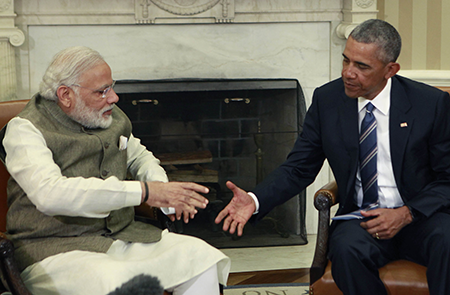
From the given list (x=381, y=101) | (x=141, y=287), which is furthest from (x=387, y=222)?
(x=141, y=287)

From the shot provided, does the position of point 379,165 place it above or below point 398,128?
below

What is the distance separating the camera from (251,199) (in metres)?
1.97

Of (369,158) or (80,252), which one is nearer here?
(80,252)

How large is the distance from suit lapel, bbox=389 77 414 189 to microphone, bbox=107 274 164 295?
3.20ft

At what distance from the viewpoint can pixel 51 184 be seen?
5.20ft

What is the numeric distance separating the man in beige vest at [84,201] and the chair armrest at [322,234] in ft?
1.08

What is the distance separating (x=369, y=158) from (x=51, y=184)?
1.16 m

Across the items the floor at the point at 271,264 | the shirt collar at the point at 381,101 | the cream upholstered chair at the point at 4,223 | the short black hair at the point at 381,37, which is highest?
the short black hair at the point at 381,37

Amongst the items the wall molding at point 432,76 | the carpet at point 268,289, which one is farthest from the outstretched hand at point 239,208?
the wall molding at point 432,76

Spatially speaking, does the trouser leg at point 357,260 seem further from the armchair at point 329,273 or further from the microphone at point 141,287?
the microphone at point 141,287

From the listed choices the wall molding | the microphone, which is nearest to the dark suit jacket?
the microphone

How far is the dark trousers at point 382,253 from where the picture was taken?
1.71 meters

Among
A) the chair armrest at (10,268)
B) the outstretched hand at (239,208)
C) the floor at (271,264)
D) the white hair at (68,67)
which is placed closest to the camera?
the chair armrest at (10,268)

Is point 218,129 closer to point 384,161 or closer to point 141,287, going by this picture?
point 384,161
